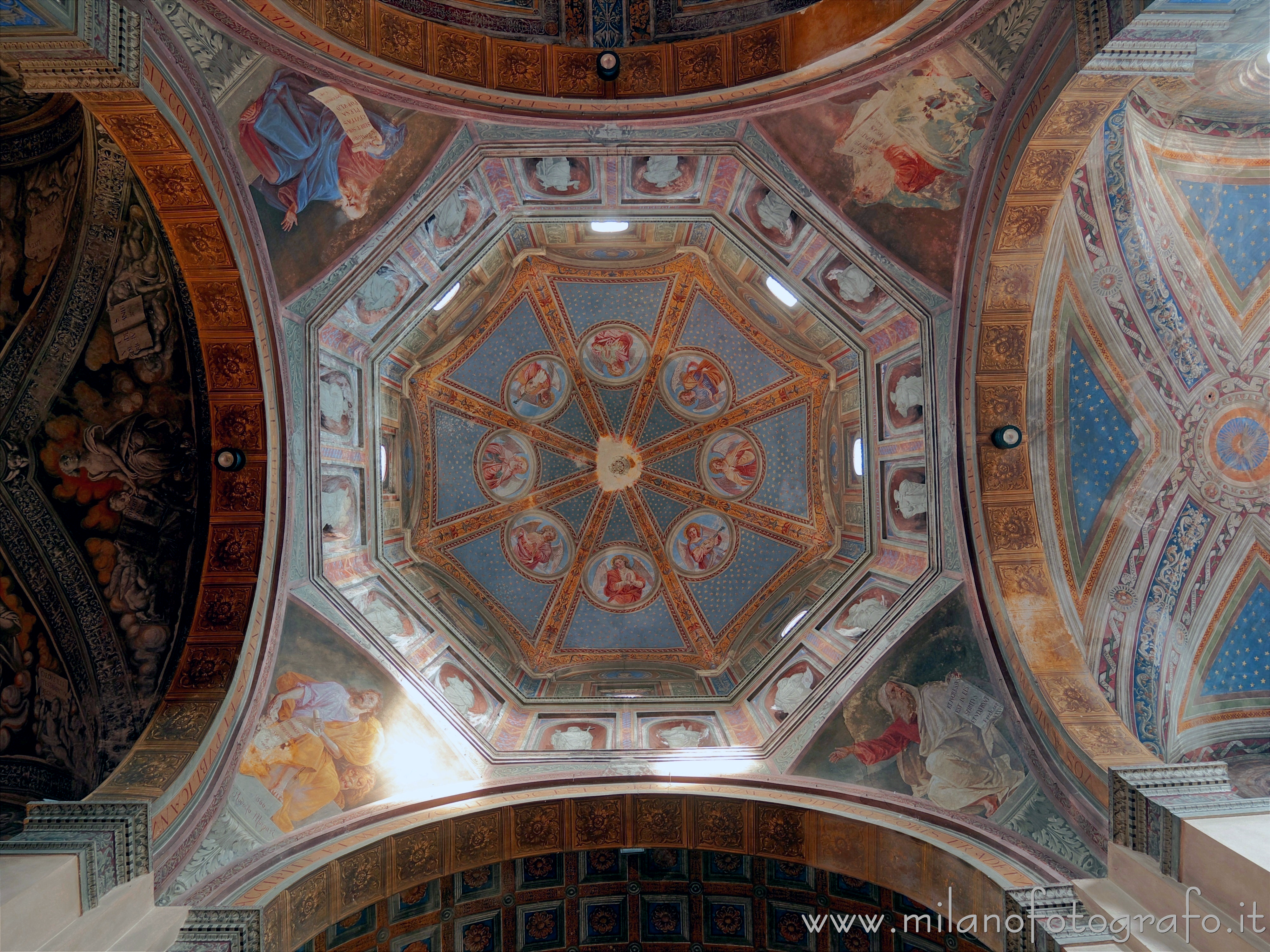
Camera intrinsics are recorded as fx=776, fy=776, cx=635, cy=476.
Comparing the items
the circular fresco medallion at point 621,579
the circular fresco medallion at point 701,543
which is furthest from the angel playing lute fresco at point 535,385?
the circular fresco medallion at point 701,543

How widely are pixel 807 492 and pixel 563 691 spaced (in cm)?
614

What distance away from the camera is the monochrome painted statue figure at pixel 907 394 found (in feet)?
39.1

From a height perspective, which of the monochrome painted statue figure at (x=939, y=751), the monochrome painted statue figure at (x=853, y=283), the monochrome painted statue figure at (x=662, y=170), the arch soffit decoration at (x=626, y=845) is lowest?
the arch soffit decoration at (x=626, y=845)

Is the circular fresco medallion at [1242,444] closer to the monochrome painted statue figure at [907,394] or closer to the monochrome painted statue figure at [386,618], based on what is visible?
the monochrome painted statue figure at [907,394]

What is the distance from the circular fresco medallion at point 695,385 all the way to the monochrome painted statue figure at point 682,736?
6517 mm

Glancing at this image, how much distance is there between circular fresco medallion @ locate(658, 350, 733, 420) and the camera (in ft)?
52.5

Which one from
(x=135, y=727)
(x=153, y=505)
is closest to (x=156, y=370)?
(x=153, y=505)

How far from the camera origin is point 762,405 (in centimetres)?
1584

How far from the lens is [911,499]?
40.2ft

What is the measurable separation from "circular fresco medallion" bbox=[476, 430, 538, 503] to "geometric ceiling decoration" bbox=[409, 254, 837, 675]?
0.03 meters

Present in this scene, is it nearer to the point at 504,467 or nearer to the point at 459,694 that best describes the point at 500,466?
the point at 504,467

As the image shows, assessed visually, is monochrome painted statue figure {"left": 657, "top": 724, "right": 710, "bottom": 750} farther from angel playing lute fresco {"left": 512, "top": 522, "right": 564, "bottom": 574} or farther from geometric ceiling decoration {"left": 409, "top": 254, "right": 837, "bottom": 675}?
angel playing lute fresco {"left": 512, "top": 522, "right": 564, "bottom": 574}

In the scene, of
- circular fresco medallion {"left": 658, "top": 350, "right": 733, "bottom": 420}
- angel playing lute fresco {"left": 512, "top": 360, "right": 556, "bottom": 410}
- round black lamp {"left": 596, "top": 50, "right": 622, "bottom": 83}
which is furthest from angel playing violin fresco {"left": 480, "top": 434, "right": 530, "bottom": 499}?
round black lamp {"left": 596, "top": 50, "right": 622, "bottom": 83}

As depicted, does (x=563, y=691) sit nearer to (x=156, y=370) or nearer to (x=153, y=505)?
(x=153, y=505)
